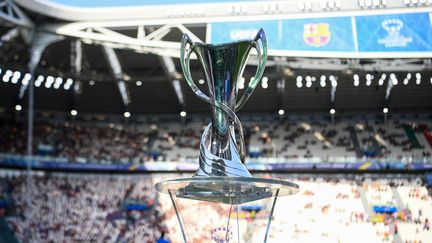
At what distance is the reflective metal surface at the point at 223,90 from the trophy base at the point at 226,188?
0.59m

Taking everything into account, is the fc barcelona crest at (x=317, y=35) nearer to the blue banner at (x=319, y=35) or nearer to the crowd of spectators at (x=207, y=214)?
the blue banner at (x=319, y=35)

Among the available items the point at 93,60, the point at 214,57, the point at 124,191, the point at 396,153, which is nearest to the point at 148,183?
the point at 124,191

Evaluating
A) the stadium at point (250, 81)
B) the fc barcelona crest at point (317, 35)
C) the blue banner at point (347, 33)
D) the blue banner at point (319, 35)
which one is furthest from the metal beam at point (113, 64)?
the fc barcelona crest at point (317, 35)

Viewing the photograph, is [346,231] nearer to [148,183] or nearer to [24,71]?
[148,183]

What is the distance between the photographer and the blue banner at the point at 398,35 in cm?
3766

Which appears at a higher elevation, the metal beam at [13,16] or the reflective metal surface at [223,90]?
the metal beam at [13,16]

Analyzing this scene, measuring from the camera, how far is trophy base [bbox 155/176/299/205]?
54.9 ft

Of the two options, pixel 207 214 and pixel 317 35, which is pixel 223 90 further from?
pixel 207 214

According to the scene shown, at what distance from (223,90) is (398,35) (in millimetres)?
22419

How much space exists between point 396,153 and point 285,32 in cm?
1613

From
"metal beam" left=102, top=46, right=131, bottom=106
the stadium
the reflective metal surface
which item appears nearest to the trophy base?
the reflective metal surface

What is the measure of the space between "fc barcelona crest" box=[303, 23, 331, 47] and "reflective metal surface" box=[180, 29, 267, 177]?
66.5 ft

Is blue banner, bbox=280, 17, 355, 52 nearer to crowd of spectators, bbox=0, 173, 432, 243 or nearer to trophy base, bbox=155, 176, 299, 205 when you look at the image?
crowd of spectators, bbox=0, 173, 432, 243

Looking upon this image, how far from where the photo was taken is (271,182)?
55.9 ft
